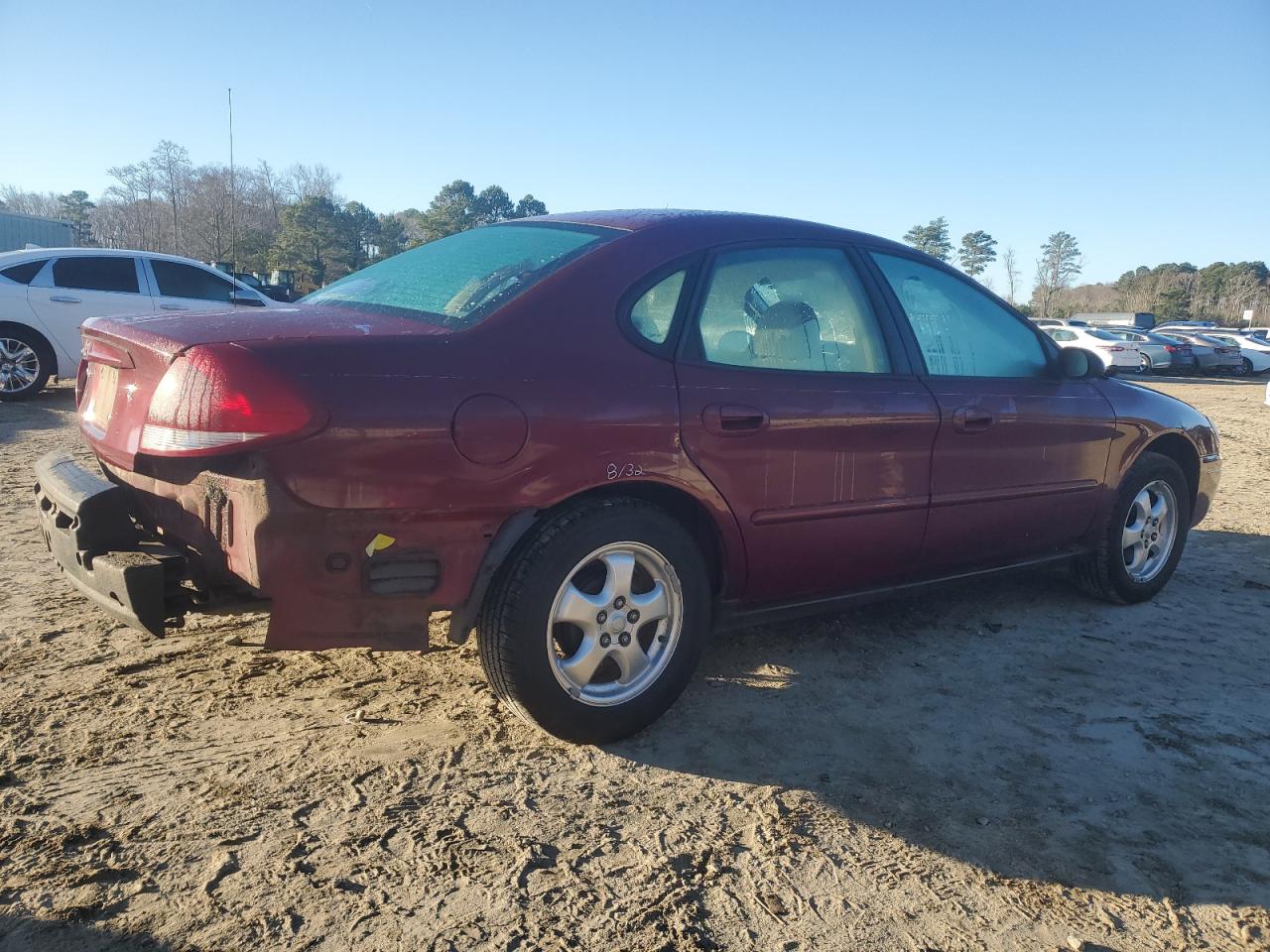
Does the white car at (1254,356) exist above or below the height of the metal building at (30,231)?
below

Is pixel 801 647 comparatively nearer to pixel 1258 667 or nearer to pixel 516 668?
pixel 516 668

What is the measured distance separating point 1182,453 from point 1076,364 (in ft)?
3.69

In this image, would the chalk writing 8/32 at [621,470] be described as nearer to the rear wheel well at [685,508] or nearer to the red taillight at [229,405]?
the rear wheel well at [685,508]

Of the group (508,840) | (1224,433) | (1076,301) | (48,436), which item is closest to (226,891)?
(508,840)

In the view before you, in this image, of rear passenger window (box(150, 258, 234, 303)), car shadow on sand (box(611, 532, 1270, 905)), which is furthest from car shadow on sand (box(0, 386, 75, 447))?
car shadow on sand (box(611, 532, 1270, 905))

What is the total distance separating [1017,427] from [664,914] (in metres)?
2.60

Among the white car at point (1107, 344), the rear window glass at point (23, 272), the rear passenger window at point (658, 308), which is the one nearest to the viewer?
the rear passenger window at point (658, 308)

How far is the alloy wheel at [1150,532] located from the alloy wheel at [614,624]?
267 centimetres

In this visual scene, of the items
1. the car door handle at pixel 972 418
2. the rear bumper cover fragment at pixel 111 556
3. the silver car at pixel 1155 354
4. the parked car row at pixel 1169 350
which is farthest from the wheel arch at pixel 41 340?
the silver car at pixel 1155 354

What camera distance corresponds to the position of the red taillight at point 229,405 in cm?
229

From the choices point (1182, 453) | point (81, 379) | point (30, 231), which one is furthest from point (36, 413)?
point (30, 231)

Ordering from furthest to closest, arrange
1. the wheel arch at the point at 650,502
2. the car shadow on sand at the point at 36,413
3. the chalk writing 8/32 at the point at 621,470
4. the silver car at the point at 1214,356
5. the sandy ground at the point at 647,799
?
the silver car at the point at 1214,356
the car shadow on sand at the point at 36,413
the chalk writing 8/32 at the point at 621,470
the wheel arch at the point at 650,502
the sandy ground at the point at 647,799

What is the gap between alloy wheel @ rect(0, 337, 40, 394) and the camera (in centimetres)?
980

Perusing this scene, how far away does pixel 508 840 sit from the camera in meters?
2.34
